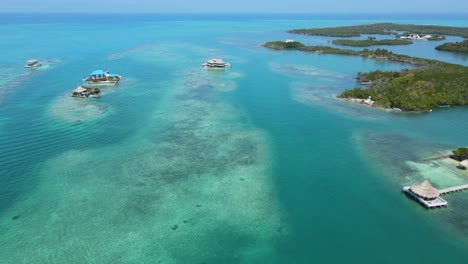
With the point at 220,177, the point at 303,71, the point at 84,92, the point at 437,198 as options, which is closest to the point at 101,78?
the point at 84,92

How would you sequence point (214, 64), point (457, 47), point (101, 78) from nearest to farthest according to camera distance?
→ point (101, 78)
point (214, 64)
point (457, 47)

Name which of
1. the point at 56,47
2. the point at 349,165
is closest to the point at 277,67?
the point at 349,165

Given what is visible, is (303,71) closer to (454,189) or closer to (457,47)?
(454,189)

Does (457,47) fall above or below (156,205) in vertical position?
above

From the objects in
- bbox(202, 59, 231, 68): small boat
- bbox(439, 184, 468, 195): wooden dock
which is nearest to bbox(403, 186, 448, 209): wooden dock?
bbox(439, 184, 468, 195): wooden dock

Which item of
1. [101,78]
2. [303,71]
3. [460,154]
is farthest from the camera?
[303,71]

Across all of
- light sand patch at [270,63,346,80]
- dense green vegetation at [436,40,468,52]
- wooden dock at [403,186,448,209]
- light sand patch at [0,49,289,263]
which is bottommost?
light sand patch at [0,49,289,263]

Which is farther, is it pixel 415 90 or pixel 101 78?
pixel 101 78

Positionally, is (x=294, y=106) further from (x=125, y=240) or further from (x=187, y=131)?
(x=125, y=240)

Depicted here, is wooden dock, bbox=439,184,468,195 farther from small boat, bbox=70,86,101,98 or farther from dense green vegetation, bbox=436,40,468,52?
dense green vegetation, bbox=436,40,468,52
